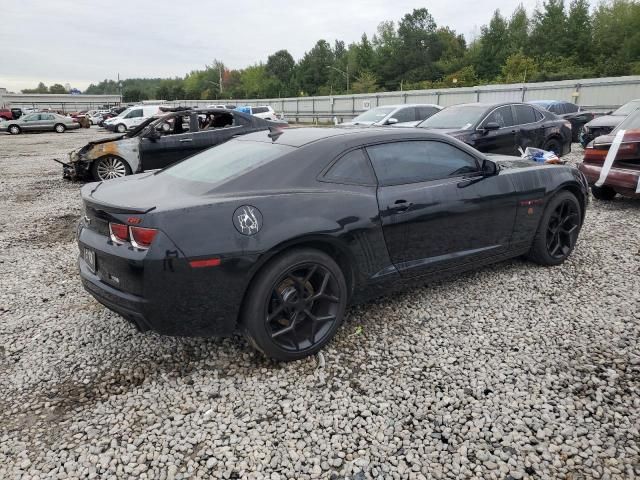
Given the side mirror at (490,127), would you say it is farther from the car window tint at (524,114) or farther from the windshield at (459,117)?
the car window tint at (524,114)

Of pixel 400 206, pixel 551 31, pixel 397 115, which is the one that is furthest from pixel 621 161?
pixel 551 31

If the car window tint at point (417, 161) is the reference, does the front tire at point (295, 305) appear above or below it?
below

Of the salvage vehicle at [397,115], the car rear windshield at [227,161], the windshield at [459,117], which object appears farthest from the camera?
the salvage vehicle at [397,115]

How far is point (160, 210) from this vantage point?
265 cm

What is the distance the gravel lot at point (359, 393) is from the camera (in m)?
2.26

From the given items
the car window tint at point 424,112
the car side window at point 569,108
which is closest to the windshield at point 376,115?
the car window tint at point 424,112

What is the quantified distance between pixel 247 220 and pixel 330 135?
3.59ft

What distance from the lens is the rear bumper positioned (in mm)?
6430

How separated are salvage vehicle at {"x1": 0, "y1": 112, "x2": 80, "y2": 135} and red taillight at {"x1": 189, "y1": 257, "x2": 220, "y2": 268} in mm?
32773

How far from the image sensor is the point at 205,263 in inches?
104

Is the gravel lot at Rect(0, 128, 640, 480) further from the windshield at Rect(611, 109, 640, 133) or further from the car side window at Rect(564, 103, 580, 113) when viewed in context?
the car side window at Rect(564, 103, 580, 113)

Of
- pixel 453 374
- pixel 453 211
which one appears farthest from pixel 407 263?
pixel 453 374

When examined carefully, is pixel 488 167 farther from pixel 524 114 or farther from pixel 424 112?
pixel 424 112

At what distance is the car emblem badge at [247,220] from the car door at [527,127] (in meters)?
7.69
